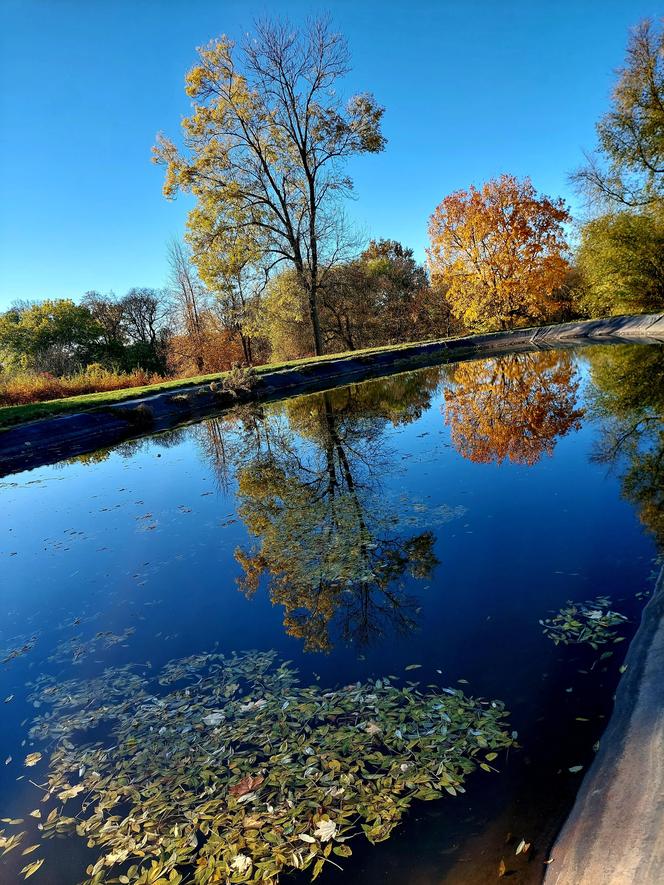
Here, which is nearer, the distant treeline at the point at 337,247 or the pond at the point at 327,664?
the pond at the point at 327,664

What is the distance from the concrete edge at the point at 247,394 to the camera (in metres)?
10.2

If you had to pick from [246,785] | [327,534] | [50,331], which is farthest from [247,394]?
[50,331]

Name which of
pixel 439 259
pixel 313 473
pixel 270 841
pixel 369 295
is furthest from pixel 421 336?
pixel 270 841

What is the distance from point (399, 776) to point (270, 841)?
1.86 feet

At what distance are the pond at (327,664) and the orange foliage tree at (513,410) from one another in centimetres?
25

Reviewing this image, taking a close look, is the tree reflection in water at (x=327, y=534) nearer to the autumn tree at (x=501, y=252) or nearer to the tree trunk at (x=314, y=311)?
the tree trunk at (x=314, y=311)

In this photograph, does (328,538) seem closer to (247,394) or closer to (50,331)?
(247,394)

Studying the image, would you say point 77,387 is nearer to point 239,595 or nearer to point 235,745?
point 239,595

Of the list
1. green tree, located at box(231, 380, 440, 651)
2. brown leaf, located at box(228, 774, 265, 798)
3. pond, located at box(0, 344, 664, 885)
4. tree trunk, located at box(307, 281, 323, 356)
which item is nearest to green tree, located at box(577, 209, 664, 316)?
tree trunk, located at box(307, 281, 323, 356)

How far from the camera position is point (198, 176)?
60.9 feet

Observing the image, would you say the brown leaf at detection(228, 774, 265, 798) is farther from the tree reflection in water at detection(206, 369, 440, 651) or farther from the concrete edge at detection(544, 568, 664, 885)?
the concrete edge at detection(544, 568, 664, 885)

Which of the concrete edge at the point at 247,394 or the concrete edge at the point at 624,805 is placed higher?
the concrete edge at the point at 247,394

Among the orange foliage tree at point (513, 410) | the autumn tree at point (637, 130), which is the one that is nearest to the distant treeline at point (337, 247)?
the autumn tree at point (637, 130)

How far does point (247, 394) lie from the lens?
594 inches
